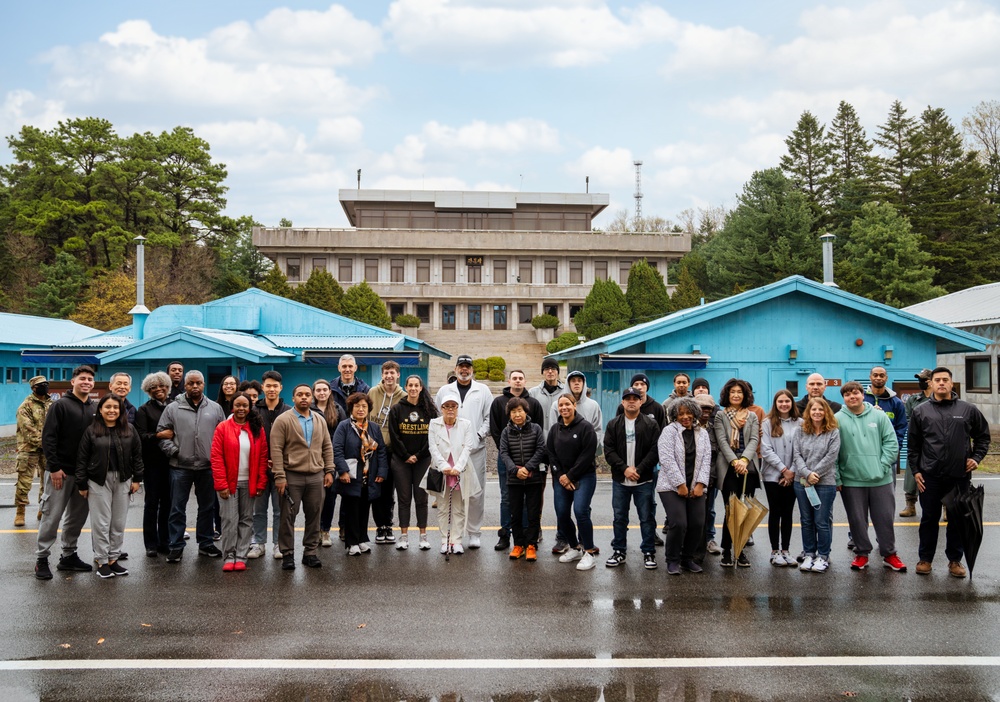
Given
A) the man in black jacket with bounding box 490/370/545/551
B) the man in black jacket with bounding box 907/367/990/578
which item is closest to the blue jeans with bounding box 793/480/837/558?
the man in black jacket with bounding box 907/367/990/578

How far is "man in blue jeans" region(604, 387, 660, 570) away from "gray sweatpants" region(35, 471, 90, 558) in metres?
5.16

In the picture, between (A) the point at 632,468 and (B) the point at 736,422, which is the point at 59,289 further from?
(B) the point at 736,422

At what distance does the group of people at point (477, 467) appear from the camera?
7746mm

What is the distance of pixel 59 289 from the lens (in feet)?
147

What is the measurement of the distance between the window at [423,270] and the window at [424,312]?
1.95 m

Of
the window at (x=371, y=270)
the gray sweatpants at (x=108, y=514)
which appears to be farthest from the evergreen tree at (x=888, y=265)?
the gray sweatpants at (x=108, y=514)

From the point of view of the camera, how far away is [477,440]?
29.9ft

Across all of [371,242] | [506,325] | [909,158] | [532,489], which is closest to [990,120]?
[909,158]

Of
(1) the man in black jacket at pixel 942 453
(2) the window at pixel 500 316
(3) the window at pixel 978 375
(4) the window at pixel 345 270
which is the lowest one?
(1) the man in black jacket at pixel 942 453

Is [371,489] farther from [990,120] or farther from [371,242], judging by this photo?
[990,120]

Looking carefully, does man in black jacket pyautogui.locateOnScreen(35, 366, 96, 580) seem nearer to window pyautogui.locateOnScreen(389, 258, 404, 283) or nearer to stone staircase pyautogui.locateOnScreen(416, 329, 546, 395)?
stone staircase pyautogui.locateOnScreen(416, 329, 546, 395)

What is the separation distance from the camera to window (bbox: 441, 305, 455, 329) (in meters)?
62.6

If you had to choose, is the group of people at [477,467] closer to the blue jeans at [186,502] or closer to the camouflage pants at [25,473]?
the blue jeans at [186,502]

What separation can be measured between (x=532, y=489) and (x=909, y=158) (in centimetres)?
5321
